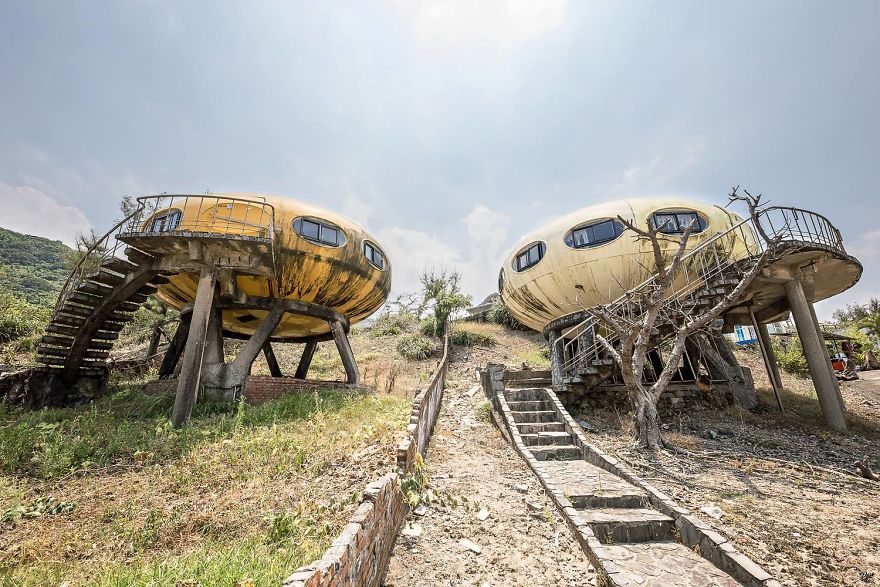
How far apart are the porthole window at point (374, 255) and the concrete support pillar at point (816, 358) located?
14.0 m

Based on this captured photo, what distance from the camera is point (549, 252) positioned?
15172mm

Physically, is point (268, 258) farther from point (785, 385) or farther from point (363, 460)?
point (785, 385)

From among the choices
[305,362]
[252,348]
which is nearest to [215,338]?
[252,348]

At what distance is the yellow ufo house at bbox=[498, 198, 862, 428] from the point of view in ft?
39.1

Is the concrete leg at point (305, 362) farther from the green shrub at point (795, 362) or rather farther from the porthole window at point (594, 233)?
the green shrub at point (795, 362)

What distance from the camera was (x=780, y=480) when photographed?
24.0ft

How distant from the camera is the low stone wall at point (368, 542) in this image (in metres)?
2.89

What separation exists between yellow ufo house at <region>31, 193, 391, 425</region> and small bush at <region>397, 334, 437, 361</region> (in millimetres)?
8717

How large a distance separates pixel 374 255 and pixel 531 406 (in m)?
8.10

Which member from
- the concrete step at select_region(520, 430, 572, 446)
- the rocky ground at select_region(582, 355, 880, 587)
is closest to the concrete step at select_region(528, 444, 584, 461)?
the concrete step at select_region(520, 430, 572, 446)

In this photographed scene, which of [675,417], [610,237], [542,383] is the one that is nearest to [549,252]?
[610,237]

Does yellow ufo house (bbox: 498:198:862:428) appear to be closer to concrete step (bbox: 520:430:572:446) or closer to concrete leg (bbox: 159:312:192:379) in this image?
concrete step (bbox: 520:430:572:446)

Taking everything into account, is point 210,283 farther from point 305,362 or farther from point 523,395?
point 523,395

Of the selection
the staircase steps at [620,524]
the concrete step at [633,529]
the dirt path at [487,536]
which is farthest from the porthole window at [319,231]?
the concrete step at [633,529]
